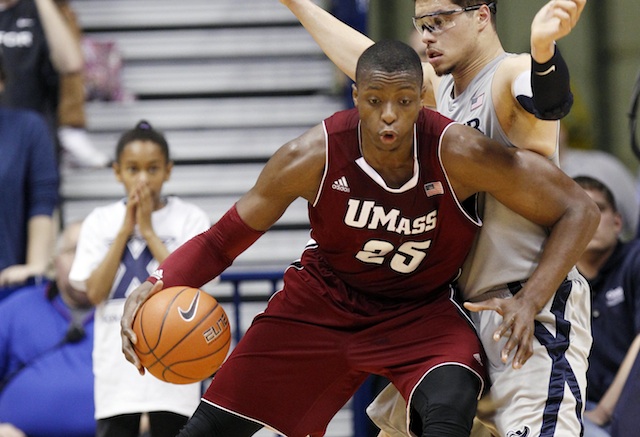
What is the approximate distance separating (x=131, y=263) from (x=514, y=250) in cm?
203

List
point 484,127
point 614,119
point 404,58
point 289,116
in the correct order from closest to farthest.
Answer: point 404,58 < point 484,127 < point 289,116 < point 614,119

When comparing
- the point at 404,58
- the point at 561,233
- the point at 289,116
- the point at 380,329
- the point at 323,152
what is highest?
the point at 404,58

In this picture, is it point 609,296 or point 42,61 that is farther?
point 42,61

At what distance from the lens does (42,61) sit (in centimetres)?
671

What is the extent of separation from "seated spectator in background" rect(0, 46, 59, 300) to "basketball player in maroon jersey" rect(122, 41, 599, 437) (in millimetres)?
2251

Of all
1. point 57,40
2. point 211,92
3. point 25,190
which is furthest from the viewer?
point 211,92

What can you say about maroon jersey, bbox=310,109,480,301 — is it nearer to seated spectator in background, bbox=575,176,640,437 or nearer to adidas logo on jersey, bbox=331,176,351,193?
adidas logo on jersey, bbox=331,176,351,193

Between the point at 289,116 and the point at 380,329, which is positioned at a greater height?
the point at 380,329

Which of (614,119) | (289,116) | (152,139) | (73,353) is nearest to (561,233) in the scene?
(152,139)

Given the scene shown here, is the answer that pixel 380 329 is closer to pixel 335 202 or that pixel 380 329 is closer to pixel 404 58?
pixel 335 202

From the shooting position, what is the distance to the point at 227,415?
406 centimetres

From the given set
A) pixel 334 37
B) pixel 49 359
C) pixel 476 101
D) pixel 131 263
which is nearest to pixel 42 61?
pixel 49 359

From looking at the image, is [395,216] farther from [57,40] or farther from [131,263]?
[57,40]

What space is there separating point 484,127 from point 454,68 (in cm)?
28
